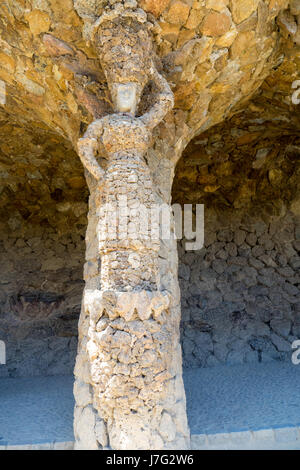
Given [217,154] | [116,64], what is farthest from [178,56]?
[217,154]

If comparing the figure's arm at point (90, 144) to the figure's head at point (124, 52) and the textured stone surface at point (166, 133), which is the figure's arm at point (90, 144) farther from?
the figure's head at point (124, 52)

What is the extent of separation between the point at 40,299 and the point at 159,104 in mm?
2531

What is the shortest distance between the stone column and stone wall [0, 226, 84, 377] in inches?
70.1

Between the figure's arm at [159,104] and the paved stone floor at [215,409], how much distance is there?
1.65m

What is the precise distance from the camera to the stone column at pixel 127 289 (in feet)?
5.86

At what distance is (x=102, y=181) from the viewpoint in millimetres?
2018

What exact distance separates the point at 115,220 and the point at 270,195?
272 cm

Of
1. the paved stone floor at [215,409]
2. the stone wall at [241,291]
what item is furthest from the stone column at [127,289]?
the stone wall at [241,291]

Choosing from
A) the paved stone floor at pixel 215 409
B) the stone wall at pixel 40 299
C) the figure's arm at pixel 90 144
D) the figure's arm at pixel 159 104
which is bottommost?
the paved stone floor at pixel 215 409

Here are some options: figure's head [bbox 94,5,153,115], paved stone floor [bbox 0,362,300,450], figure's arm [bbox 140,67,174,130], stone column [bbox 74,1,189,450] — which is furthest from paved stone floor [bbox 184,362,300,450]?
figure's head [bbox 94,5,153,115]

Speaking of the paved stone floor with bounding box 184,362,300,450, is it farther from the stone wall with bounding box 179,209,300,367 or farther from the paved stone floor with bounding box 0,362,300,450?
the stone wall with bounding box 179,209,300,367

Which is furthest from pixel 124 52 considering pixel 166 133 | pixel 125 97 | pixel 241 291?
pixel 241 291

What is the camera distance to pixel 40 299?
3988mm
